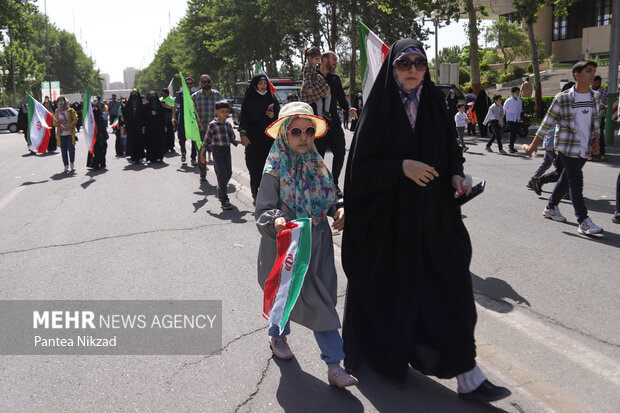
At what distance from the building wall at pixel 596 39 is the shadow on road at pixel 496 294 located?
43010mm

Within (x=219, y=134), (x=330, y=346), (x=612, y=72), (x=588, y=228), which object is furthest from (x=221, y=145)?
(x=612, y=72)

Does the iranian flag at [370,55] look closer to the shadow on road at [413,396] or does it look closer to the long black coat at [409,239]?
the long black coat at [409,239]

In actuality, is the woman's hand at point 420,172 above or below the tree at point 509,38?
below

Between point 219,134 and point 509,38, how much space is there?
138ft

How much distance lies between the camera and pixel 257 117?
8141mm

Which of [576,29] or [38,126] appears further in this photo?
[576,29]

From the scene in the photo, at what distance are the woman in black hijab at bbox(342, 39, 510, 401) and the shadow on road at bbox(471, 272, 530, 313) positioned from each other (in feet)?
4.66

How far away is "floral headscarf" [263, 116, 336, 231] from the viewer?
3375 mm

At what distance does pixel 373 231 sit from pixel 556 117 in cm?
446

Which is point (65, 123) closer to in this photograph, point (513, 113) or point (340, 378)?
point (513, 113)

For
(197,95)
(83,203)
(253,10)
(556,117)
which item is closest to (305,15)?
(253,10)

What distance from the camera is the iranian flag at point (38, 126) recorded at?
46.8 feet

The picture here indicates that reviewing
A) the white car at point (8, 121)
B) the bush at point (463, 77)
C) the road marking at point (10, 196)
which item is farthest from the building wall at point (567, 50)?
the road marking at point (10, 196)

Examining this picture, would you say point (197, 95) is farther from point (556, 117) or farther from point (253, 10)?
point (253, 10)
